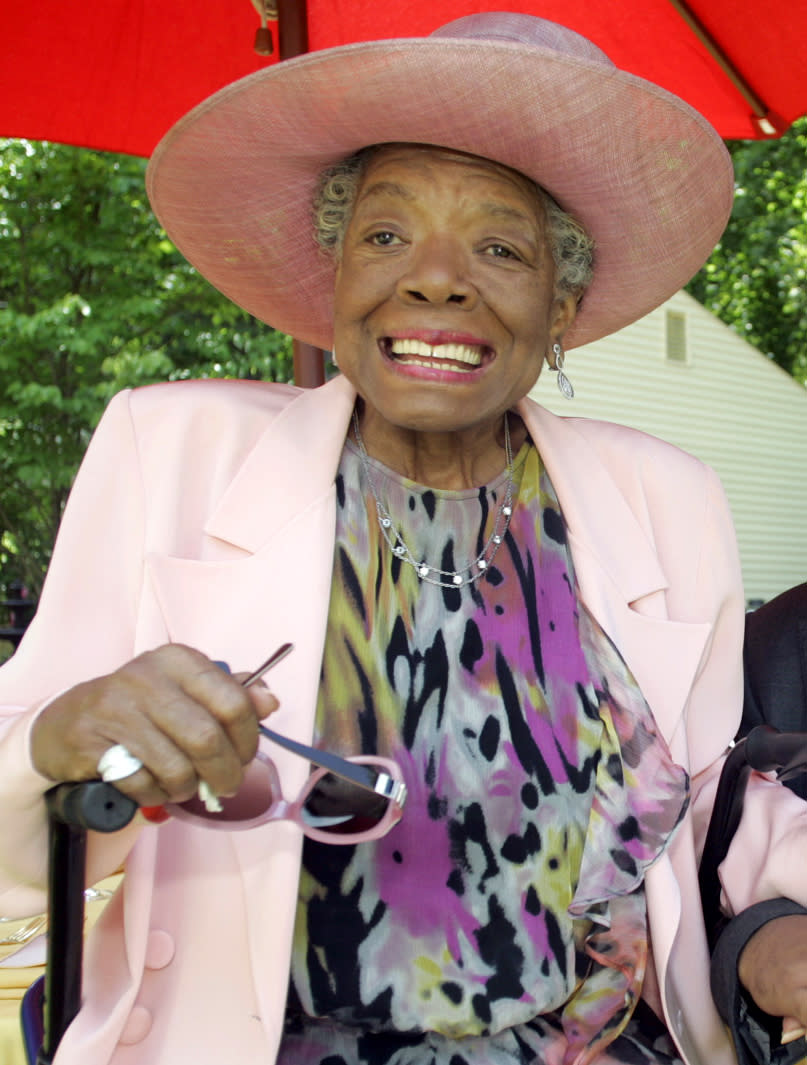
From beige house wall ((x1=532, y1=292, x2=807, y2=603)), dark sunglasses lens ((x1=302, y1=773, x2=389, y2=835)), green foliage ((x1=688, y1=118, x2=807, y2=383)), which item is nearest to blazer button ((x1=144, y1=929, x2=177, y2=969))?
dark sunglasses lens ((x1=302, y1=773, x2=389, y2=835))

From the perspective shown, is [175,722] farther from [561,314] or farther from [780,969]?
[561,314]

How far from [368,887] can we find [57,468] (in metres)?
10.8

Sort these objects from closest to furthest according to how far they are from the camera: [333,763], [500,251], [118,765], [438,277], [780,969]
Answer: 1. [118,765]
2. [333,763]
3. [780,969]
4. [438,277]
5. [500,251]

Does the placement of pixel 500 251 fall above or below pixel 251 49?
below

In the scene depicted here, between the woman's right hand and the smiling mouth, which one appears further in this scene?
the smiling mouth

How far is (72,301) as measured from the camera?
1123 cm

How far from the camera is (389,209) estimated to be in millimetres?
1880

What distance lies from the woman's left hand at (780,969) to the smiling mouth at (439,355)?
1067 millimetres

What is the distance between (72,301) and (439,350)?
10.3 metres

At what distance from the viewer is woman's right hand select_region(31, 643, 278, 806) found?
44.8 inches

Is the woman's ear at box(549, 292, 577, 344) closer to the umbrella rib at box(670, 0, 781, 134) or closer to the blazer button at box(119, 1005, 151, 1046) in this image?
the umbrella rib at box(670, 0, 781, 134)

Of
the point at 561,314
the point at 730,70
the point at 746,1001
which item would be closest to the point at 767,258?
the point at 730,70

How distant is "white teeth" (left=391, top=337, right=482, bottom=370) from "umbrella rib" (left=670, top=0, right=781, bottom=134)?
1725 millimetres

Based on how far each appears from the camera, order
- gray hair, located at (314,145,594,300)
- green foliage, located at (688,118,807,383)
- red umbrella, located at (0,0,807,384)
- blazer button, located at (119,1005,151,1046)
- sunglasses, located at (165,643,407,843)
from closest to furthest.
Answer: sunglasses, located at (165,643,407,843), blazer button, located at (119,1005,151,1046), gray hair, located at (314,145,594,300), red umbrella, located at (0,0,807,384), green foliage, located at (688,118,807,383)
